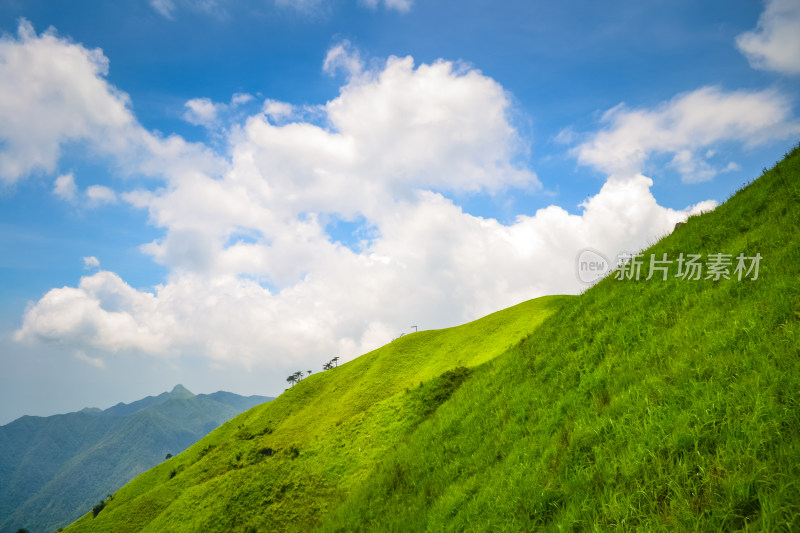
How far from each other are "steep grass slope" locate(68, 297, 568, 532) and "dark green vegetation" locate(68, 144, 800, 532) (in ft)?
0.84

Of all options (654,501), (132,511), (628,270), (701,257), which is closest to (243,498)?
(654,501)

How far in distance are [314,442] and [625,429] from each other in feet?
123

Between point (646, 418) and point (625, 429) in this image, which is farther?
point (625, 429)

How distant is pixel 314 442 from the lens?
39.8 metres

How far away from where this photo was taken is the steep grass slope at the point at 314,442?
22.8 m

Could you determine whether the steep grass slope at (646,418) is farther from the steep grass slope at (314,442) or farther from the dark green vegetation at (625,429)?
the steep grass slope at (314,442)

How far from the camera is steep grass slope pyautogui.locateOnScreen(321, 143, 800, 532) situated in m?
6.42

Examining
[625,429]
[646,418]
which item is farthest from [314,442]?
[646,418]

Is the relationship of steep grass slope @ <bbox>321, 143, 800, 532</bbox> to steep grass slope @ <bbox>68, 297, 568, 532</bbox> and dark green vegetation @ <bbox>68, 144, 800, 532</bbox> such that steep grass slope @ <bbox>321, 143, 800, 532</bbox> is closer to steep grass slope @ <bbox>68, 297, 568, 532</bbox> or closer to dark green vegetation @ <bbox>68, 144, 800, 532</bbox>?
dark green vegetation @ <bbox>68, 144, 800, 532</bbox>

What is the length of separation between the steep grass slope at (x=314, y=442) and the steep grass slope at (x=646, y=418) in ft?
27.0

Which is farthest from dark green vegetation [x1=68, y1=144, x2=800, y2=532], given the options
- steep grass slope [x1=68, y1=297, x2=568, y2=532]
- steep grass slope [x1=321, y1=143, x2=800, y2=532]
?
steep grass slope [x1=68, y1=297, x2=568, y2=532]

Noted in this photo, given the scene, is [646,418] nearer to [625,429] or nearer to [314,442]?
[625,429]

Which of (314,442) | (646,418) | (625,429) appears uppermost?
(646,418)

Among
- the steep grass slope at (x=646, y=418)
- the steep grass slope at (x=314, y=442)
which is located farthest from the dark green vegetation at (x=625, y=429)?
the steep grass slope at (x=314, y=442)
